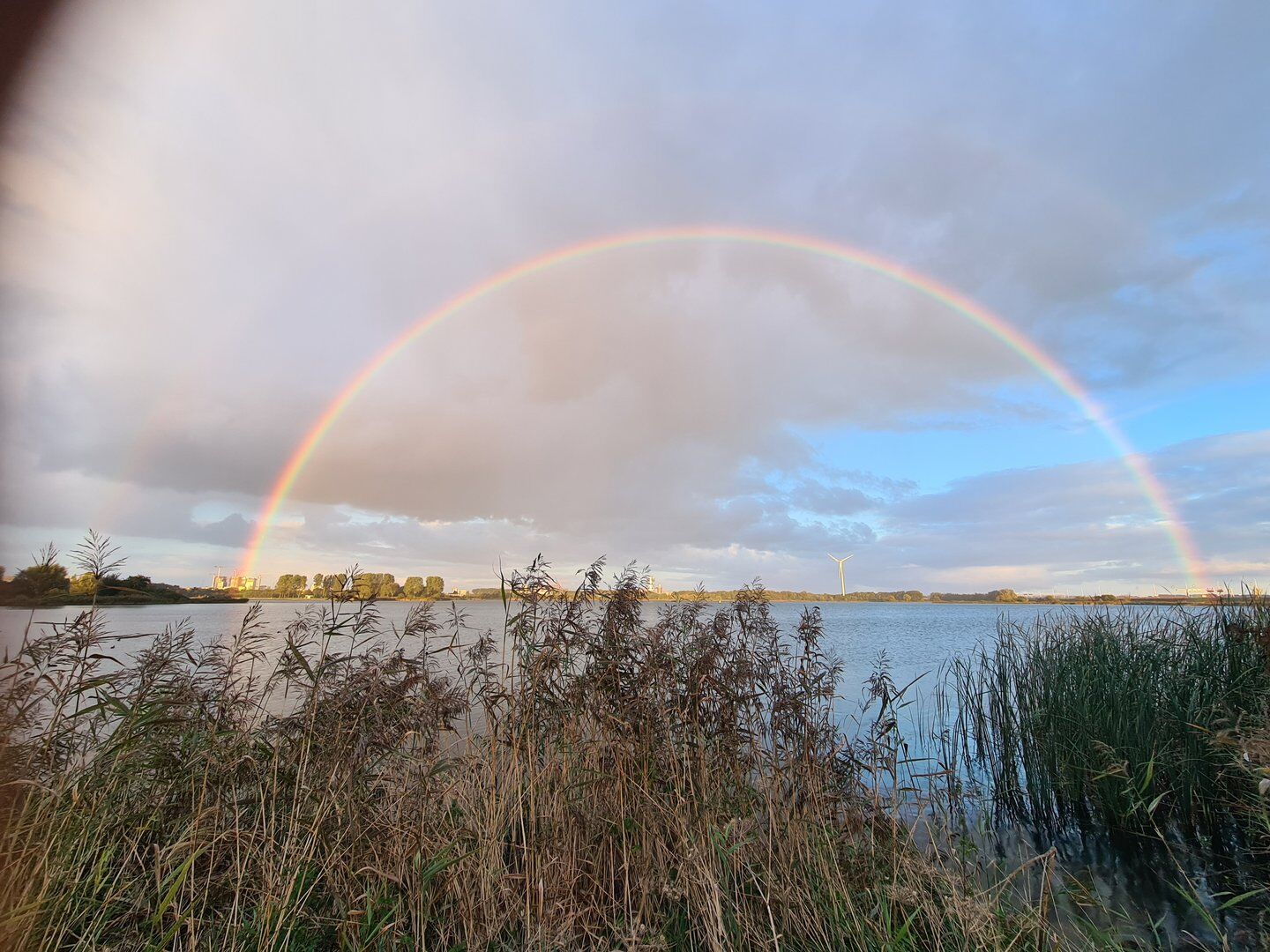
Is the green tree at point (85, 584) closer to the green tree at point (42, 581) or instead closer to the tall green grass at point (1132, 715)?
the green tree at point (42, 581)

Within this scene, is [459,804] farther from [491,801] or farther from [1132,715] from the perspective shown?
[1132,715]

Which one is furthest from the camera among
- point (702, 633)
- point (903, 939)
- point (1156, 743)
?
point (1156, 743)

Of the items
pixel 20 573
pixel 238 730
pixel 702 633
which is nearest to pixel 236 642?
pixel 238 730

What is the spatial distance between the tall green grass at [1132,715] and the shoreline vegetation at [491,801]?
136 cm

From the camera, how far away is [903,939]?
12.2 feet

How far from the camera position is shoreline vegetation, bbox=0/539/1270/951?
3.43m

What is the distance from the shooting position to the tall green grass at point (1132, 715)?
7.51m

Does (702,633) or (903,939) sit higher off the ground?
(702,633)

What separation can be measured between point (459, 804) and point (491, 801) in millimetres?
345

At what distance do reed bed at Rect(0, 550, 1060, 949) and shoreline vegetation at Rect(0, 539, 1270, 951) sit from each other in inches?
0.9

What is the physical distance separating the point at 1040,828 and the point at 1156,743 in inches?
73.9

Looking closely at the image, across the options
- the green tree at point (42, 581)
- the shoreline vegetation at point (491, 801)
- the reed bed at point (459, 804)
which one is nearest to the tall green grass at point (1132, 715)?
the shoreline vegetation at point (491, 801)

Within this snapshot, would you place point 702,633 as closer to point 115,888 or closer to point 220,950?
point 220,950

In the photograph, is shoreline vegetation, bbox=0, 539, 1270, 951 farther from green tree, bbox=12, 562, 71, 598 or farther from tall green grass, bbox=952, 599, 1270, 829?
tall green grass, bbox=952, 599, 1270, 829
